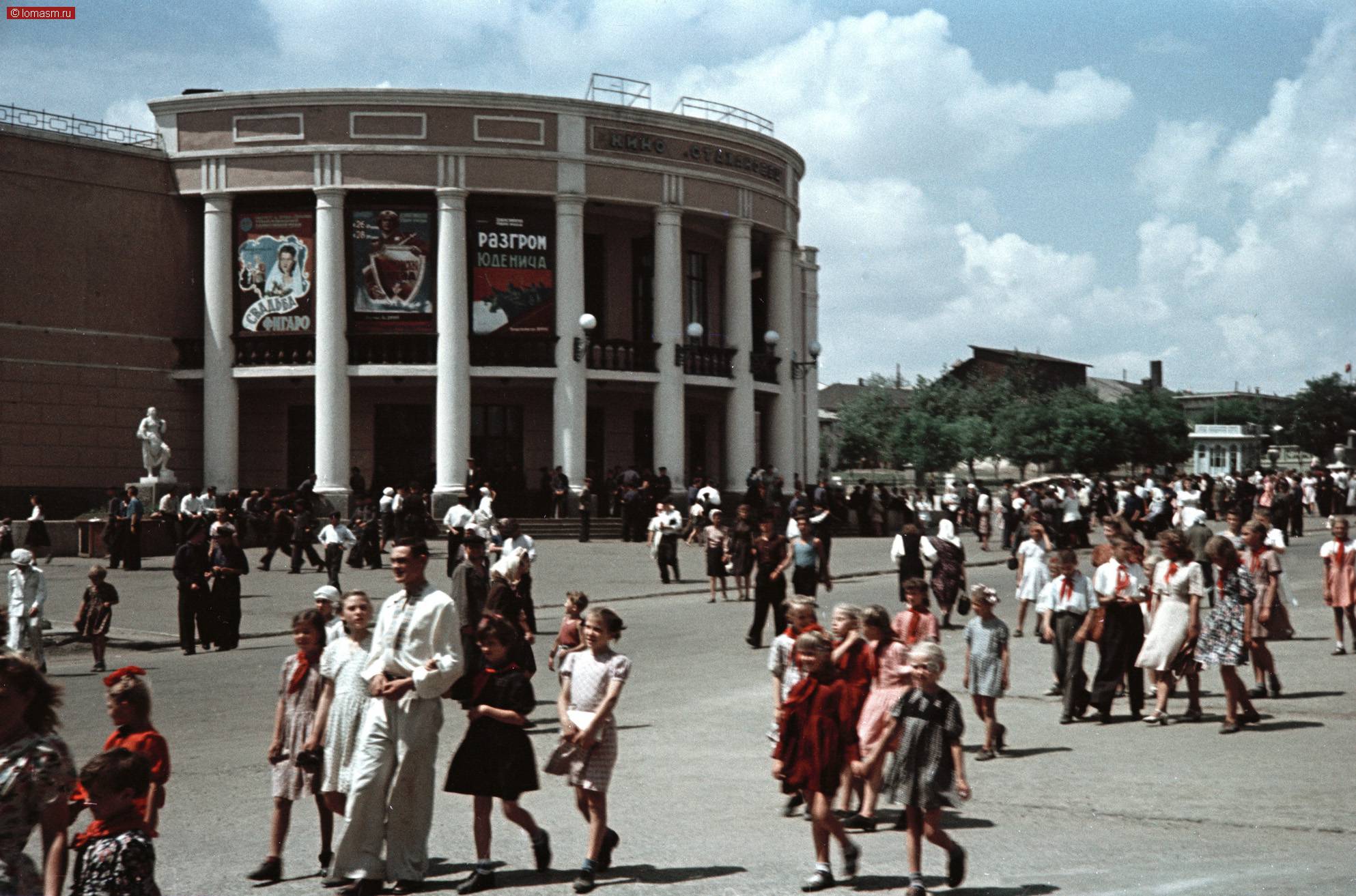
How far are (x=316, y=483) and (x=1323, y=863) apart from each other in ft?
110

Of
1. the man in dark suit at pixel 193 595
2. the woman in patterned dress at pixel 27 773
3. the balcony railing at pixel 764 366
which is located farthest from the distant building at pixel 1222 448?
the woman in patterned dress at pixel 27 773

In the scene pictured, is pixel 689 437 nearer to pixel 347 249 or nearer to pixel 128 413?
pixel 347 249

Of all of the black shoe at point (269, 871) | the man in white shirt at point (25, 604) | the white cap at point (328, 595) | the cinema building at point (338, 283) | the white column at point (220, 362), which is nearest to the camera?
the black shoe at point (269, 871)

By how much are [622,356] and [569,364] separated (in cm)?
204

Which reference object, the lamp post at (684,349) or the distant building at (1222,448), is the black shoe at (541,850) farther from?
the distant building at (1222,448)

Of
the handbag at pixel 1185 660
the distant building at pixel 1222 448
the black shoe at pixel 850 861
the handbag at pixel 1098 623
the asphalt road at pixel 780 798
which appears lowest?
the asphalt road at pixel 780 798

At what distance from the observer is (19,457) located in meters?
37.8

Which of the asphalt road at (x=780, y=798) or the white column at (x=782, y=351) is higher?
the white column at (x=782, y=351)

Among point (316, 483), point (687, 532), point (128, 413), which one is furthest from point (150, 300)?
point (687, 532)

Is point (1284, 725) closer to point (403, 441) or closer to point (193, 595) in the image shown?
point (193, 595)

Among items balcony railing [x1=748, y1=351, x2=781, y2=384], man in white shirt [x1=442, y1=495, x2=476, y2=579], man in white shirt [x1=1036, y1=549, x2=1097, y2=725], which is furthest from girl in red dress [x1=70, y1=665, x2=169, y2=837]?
balcony railing [x1=748, y1=351, x2=781, y2=384]

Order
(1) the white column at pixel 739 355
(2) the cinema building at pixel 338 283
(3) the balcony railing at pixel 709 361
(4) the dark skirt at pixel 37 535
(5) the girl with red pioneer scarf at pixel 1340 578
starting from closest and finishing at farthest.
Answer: (5) the girl with red pioneer scarf at pixel 1340 578
(4) the dark skirt at pixel 37 535
(2) the cinema building at pixel 338 283
(3) the balcony railing at pixel 709 361
(1) the white column at pixel 739 355

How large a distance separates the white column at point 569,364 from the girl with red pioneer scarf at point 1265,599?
86.4 feet

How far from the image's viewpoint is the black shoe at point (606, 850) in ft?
27.6
